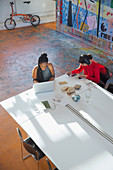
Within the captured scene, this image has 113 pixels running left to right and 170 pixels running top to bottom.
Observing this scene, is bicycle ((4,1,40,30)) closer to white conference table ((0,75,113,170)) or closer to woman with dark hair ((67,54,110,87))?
woman with dark hair ((67,54,110,87))

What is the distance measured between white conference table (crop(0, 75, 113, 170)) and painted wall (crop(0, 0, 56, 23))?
7080 mm

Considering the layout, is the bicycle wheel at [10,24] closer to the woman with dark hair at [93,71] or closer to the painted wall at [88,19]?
the painted wall at [88,19]

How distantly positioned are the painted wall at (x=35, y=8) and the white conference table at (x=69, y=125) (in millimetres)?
7080

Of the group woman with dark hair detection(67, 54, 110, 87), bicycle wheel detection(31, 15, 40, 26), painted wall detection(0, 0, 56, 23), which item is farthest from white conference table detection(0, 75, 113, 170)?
painted wall detection(0, 0, 56, 23)

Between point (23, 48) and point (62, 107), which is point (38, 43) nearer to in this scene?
point (23, 48)

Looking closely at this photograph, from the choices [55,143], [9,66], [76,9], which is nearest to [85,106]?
[55,143]

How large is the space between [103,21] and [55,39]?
2203mm

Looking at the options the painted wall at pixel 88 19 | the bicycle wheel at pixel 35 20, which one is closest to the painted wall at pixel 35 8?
the bicycle wheel at pixel 35 20

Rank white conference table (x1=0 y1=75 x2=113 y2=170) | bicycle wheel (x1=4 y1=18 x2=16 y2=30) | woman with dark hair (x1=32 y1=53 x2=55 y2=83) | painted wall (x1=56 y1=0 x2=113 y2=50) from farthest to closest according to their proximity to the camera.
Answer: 1. bicycle wheel (x1=4 y1=18 x2=16 y2=30)
2. painted wall (x1=56 y1=0 x2=113 y2=50)
3. woman with dark hair (x1=32 y1=53 x2=55 y2=83)
4. white conference table (x1=0 y1=75 x2=113 y2=170)

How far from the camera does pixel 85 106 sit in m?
3.42

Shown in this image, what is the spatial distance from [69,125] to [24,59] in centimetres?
430

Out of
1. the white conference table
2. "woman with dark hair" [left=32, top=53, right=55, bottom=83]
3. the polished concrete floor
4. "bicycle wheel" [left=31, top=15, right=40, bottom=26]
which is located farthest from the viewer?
"bicycle wheel" [left=31, top=15, right=40, bottom=26]

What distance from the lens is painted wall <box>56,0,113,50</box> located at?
682 cm

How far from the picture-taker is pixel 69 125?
3068 millimetres
